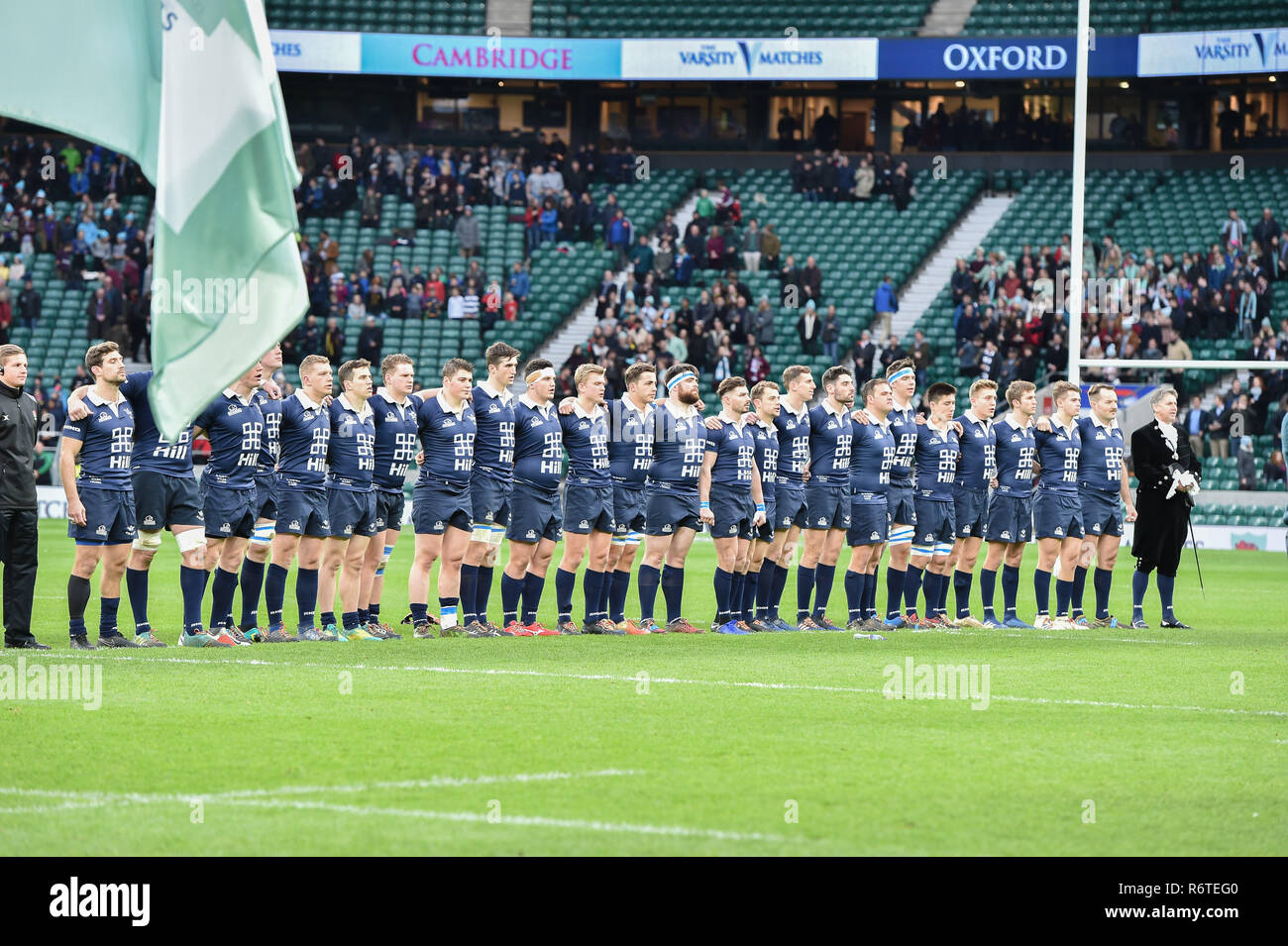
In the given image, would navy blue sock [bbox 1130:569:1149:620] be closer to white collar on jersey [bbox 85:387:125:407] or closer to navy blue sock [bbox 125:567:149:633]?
navy blue sock [bbox 125:567:149:633]

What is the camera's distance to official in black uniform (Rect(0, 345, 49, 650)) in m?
12.7

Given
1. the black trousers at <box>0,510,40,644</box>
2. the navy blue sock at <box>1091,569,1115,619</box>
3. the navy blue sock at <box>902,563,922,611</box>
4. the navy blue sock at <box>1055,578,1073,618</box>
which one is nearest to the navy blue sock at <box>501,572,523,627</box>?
the black trousers at <box>0,510,40,644</box>

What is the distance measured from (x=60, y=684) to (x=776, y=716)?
14.3ft

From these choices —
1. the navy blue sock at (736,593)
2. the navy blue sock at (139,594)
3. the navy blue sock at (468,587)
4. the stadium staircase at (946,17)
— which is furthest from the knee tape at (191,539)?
the stadium staircase at (946,17)

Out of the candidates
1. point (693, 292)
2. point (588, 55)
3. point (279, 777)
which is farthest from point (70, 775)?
point (588, 55)

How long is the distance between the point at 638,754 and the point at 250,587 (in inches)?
242

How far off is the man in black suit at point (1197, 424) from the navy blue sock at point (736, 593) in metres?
16.6

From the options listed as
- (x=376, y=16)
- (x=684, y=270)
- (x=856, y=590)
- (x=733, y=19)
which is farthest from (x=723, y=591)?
(x=376, y=16)

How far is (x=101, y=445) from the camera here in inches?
503

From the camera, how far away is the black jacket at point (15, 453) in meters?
12.7

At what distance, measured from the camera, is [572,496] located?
14.9 metres

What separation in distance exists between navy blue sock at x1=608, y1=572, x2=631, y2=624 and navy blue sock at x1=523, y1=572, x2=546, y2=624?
0.67 meters

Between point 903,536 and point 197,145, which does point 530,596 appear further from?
point 197,145
